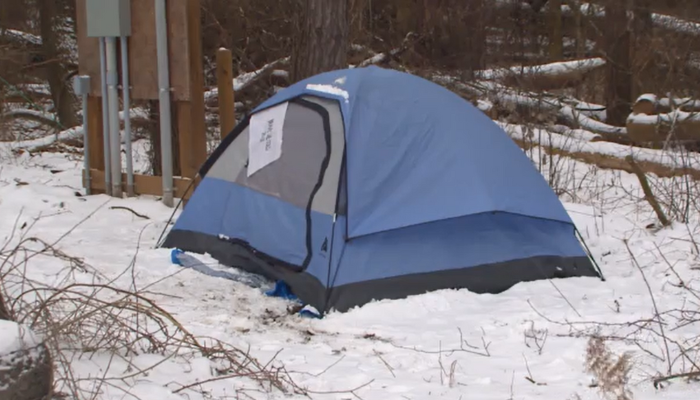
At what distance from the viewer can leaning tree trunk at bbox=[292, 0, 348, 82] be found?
26.9ft

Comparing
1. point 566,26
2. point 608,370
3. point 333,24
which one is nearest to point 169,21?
point 333,24

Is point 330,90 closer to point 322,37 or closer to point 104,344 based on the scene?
point 322,37

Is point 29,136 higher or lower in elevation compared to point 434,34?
lower

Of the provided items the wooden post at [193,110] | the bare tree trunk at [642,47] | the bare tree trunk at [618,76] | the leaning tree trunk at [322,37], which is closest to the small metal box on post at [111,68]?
the wooden post at [193,110]

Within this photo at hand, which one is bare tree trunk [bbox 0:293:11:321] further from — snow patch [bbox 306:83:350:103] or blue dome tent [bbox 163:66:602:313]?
snow patch [bbox 306:83:350:103]

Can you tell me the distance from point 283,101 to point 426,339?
2389 millimetres

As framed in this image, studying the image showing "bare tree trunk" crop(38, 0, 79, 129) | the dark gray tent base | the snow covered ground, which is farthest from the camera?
"bare tree trunk" crop(38, 0, 79, 129)

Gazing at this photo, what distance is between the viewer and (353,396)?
4.01m

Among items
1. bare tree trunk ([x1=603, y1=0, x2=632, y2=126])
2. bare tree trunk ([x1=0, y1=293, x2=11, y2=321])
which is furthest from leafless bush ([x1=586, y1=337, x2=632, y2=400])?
bare tree trunk ([x1=603, y1=0, x2=632, y2=126])

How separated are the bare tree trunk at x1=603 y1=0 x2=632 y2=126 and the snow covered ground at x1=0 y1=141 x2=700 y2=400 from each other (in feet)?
19.6

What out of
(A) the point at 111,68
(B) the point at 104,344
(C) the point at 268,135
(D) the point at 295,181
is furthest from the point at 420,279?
(A) the point at 111,68

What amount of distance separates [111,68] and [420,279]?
Result: 4.40 m

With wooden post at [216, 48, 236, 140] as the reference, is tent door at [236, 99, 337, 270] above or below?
below

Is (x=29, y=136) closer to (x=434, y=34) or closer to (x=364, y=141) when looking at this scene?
(x=434, y=34)
